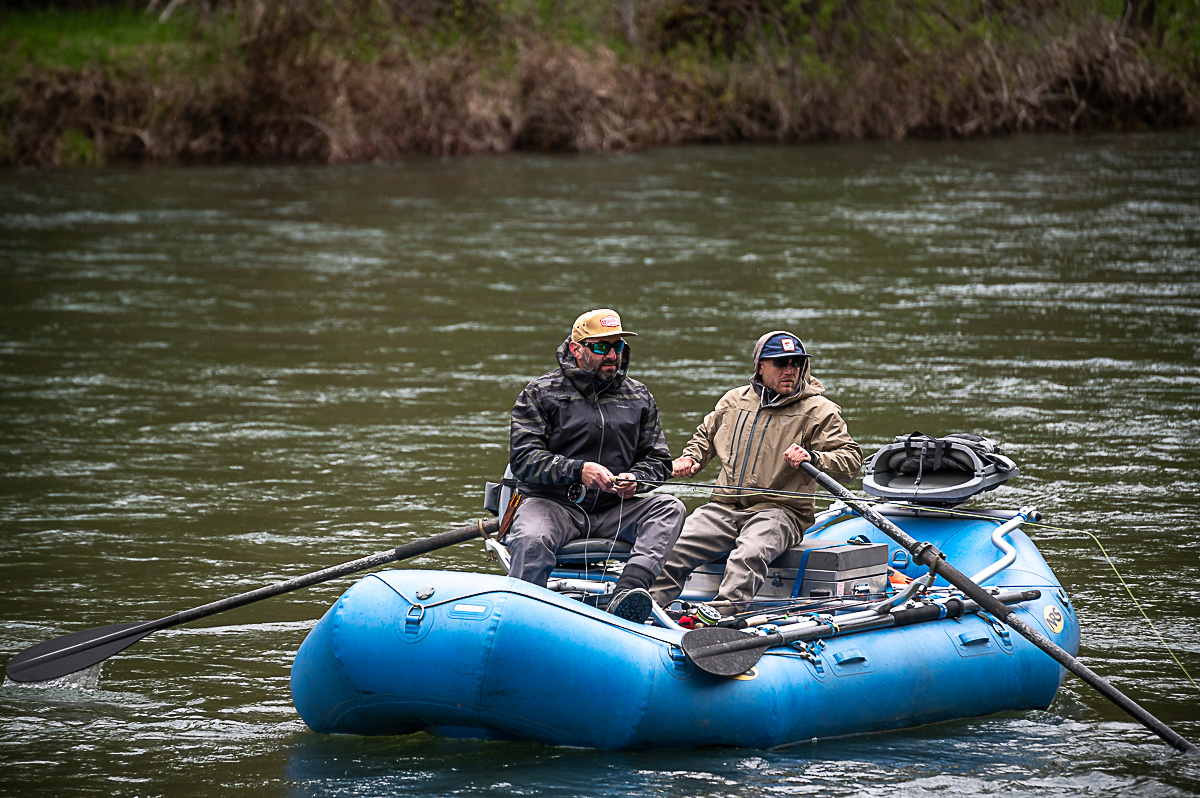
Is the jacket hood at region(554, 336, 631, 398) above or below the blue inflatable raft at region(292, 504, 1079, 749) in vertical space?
above

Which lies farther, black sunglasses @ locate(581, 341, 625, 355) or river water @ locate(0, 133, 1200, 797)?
black sunglasses @ locate(581, 341, 625, 355)

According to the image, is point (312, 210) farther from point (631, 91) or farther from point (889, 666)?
point (889, 666)

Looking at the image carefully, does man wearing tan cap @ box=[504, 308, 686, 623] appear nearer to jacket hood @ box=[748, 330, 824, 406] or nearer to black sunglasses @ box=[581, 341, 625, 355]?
black sunglasses @ box=[581, 341, 625, 355]

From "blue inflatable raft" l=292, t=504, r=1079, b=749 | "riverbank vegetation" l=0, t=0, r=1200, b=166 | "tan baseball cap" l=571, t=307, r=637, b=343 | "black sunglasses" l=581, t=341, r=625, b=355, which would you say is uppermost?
"riverbank vegetation" l=0, t=0, r=1200, b=166

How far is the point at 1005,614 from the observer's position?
6363mm

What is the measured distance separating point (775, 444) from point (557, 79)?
69.2 ft

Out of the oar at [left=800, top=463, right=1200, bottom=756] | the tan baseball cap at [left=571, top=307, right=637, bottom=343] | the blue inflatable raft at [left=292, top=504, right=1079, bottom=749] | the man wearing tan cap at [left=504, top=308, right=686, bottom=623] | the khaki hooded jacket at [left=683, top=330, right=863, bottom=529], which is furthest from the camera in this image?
the khaki hooded jacket at [left=683, top=330, right=863, bottom=529]

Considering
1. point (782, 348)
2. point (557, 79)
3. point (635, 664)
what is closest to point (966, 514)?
point (782, 348)

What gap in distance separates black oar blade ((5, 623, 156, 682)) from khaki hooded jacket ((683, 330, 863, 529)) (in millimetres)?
2594

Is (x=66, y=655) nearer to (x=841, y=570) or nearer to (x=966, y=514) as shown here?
(x=841, y=570)

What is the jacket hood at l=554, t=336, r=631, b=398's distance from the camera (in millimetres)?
6633

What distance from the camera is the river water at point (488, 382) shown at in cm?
621

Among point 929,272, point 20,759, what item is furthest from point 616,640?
point 929,272

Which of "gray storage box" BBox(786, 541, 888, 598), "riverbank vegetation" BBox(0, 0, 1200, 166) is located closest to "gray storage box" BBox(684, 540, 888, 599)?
"gray storage box" BBox(786, 541, 888, 598)
